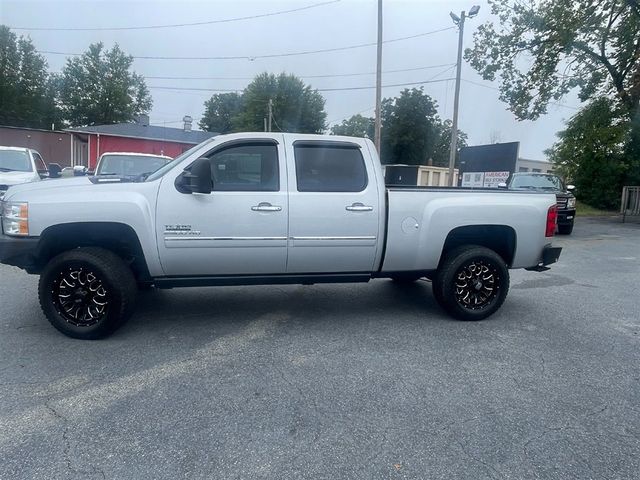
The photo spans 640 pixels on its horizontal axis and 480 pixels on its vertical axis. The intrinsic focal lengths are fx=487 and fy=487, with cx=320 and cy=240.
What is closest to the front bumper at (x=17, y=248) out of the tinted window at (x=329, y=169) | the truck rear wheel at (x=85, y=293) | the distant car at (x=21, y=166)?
the truck rear wheel at (x=85, y=293)

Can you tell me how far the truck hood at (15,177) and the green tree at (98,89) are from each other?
5280 centimetres

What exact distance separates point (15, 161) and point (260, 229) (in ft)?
31.3

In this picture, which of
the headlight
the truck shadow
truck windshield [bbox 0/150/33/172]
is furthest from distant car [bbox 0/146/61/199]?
the headlight

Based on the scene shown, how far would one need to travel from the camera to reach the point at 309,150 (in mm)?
5152

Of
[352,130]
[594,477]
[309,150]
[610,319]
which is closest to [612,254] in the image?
[610,319]

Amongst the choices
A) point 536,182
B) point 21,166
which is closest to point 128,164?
point 21,166

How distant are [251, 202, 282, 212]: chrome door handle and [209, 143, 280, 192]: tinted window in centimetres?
16

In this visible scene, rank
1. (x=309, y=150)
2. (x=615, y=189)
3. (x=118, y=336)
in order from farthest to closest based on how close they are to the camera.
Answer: (x=615, y=189)
(x=309, y=150)
(x=118, y=336)

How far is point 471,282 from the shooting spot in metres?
5.49

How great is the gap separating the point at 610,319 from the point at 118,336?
555cm

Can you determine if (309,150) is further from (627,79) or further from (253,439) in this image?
(627,79)

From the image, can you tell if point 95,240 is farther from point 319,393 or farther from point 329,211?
point 319,393

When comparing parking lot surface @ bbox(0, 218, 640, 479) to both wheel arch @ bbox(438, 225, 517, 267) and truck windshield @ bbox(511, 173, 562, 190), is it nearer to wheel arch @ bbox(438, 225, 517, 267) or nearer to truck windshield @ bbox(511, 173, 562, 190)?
wheel arch @ bbox(438, 225, 517, 267)

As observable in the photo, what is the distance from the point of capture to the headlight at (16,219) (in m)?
4.41
